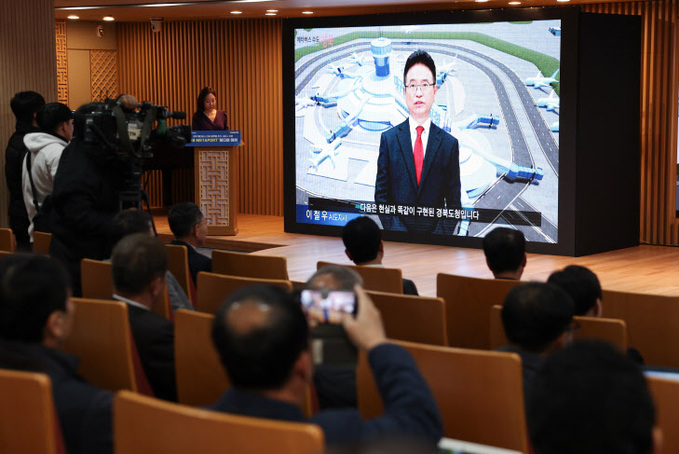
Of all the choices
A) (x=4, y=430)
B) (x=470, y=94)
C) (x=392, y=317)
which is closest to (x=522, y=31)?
(x=470, y=94)

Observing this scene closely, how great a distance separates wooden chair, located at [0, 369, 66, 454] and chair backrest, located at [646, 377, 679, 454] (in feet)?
4.35

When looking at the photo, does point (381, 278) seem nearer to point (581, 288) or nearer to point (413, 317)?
point (413, 317)

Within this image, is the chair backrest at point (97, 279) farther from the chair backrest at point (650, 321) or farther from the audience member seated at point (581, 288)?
the chair backrest at point (650, 321)

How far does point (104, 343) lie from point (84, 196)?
6.30ft

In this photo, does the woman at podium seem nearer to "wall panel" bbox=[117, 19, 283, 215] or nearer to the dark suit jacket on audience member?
"wall panel" bbox=[117, 19, 283, 215]

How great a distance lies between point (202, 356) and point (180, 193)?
417 inches

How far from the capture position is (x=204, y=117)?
11.3 metres

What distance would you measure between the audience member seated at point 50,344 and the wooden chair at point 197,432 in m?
0.31

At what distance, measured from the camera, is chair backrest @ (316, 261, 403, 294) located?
412 centimetres

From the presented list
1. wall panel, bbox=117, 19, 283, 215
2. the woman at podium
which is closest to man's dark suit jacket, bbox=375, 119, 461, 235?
the woman at podium

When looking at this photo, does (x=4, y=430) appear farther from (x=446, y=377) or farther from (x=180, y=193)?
(x=180, y=193)

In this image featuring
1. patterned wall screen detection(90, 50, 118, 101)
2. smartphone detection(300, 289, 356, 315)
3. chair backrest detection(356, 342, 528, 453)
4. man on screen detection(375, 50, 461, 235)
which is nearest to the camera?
smartphone detection(300, 289, 356, 315)

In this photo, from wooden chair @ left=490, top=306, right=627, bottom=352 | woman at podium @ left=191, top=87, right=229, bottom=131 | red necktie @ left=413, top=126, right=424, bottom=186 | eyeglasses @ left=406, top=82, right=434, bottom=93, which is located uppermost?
eyeglasses @ left=406, top=82, right=434, bottom=93

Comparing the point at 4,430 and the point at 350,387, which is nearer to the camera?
the point at 4,430
